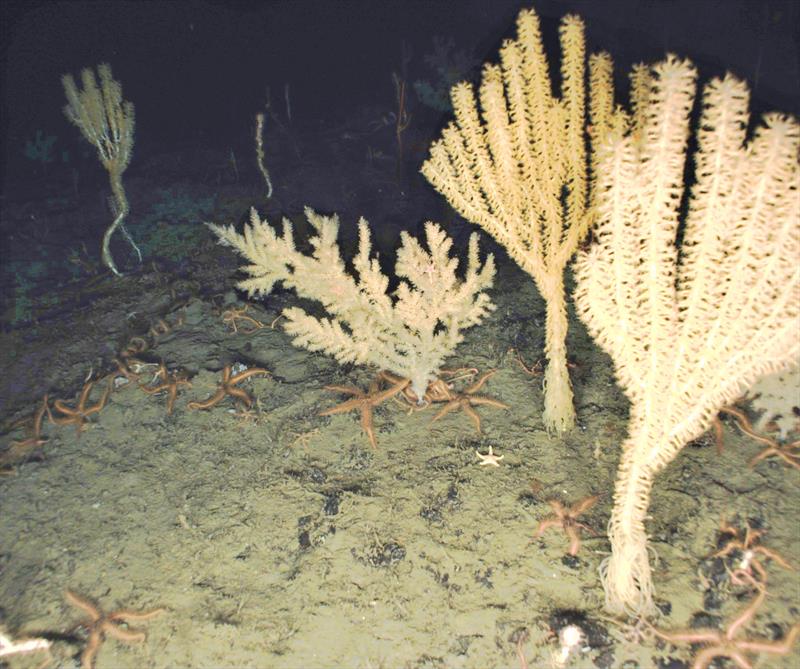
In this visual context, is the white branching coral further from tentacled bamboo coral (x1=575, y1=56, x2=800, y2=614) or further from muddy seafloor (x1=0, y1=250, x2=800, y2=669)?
tentacled bamboo coral (x1=575, y1=56, x2=800, y2=614)

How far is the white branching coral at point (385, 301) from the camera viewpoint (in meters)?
3.32

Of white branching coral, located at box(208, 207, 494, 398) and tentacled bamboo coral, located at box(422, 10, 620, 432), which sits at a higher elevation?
tentacled bamboo coral, located at box(422, 10, 620, 432)

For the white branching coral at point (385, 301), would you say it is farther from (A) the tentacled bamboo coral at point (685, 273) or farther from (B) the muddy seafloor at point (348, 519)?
(A) the tentacled bamboo coral at point (685, 273)

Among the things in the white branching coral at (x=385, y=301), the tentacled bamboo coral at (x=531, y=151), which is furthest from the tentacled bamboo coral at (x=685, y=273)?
the white branching coral at (x=385, y=301)

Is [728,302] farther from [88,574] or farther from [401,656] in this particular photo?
[88,574]

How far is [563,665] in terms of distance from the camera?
7.58 feet

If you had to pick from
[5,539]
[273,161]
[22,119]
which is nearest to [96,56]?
[22,119]

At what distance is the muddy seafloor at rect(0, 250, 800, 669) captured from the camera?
2521 millimetres

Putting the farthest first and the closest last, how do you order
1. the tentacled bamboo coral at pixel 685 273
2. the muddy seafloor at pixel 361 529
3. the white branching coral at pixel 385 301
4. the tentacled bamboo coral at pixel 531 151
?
the white branching coral at pixel 385 301 → the tentacled bamboo coral at pixel 531 151 → the muddy seafloor at pixel 361 529 → the tentacled bamboo coral at pixel 685 273

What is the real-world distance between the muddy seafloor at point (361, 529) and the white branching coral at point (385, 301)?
0.54m

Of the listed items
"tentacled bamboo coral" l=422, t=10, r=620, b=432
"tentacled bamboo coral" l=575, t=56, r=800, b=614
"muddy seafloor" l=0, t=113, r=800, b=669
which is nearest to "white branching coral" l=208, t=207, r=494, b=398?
"tentacled bamboo coral" l=422, t=10, r=620, b=432

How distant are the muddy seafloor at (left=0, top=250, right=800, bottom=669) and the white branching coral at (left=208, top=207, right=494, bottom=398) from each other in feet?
1.77

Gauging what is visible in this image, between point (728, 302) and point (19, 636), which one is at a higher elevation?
point (728, 302)

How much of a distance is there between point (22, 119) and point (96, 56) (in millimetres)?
8698
